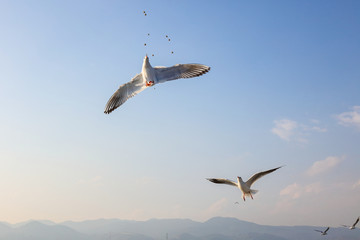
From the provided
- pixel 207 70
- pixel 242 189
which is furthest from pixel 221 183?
pixel 207 70

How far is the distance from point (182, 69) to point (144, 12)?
10017mm

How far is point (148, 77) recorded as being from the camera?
24406 millimetres

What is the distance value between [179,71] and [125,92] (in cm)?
421

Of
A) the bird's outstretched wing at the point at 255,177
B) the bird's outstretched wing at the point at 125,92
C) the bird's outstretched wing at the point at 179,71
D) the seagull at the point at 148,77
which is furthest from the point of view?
the bird's outstretched wing at the point at 255,177

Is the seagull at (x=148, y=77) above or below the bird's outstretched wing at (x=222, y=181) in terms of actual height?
above

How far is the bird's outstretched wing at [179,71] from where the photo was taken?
2450cm

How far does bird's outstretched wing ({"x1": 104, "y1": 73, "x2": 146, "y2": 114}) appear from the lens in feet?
84.5

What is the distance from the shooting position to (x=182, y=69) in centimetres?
2520

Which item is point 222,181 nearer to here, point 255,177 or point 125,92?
point 255,177

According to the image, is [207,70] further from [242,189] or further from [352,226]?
[352,226]

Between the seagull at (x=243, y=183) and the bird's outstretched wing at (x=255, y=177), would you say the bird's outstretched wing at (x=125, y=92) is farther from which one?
the bird's outstretched wing at (x=255, y=177)

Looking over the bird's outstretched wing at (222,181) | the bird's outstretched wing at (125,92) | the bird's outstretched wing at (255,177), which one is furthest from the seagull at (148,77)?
the bird's outstretched wing at (255,177)

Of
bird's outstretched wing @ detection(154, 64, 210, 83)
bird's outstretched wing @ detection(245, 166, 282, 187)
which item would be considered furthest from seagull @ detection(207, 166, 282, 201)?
bird's outstretched wing @ detection(154, 64, 210, 83)

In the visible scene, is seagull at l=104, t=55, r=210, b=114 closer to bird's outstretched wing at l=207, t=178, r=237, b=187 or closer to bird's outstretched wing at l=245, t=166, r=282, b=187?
bird's outstretched wing at l=207, t=178, r=237, b=187
